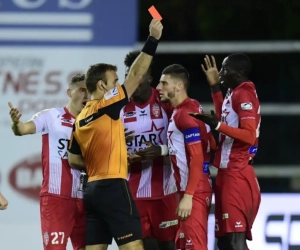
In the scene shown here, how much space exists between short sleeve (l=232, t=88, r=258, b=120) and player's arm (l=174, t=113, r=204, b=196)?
1.15ft

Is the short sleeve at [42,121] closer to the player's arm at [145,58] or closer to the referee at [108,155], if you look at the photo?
the referee at [108,155]

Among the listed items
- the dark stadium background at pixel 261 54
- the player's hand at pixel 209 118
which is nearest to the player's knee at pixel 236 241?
the player's hand at pixel 209 118

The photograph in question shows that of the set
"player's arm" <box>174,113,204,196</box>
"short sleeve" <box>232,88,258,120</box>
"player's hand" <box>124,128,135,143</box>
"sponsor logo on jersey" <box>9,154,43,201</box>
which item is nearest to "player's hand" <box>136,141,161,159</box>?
"player's hand" <box>124,128,135,143</box>

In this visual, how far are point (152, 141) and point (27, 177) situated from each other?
1939mm

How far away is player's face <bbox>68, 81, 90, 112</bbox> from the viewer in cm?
836

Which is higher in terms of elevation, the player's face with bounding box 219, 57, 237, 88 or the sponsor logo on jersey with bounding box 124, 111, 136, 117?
the player's face with bounding box 219, 57, 237, 88

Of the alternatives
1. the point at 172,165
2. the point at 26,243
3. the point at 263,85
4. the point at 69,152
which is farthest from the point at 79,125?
the point at 263,85

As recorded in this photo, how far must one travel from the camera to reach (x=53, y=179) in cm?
829

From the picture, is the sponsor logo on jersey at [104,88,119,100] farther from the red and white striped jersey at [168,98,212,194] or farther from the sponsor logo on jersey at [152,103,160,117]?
the sponsor logo on jersey at [152,103,160,117]

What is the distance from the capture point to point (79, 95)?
8.36m

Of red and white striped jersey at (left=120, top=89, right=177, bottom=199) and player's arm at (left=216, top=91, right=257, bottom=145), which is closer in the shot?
player's arm at (left=216, top=91, right=257, bottom=145)

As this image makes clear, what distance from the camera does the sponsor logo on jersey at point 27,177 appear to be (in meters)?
9.84

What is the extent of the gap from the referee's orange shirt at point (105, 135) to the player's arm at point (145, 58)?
94 millimetres

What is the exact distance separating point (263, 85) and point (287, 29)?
62 centimetres
